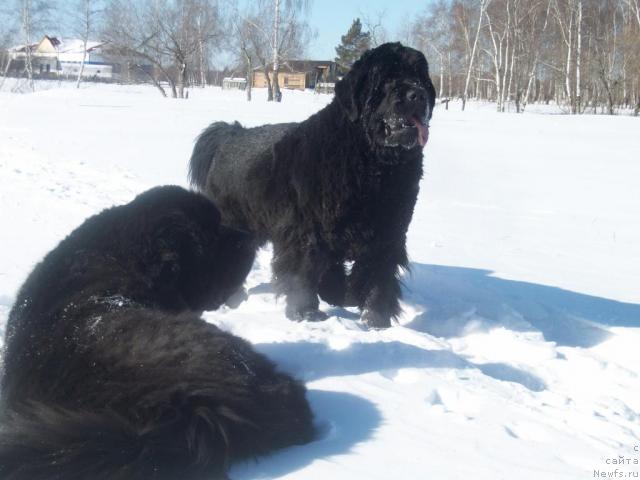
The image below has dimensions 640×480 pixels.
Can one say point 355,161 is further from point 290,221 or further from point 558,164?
point 558,164

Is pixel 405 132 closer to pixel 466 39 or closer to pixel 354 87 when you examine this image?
pixel 354 87

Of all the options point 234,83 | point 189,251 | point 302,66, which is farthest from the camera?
point 234,83

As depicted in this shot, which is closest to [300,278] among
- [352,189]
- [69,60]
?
[352,189]

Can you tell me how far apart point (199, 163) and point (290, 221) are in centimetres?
153

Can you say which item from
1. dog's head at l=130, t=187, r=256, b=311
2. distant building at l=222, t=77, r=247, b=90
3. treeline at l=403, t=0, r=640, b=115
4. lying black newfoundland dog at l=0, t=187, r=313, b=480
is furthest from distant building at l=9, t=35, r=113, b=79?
lying black newfoundland dog at l=0, t=187, r=313, b=480

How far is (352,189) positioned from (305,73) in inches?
2109

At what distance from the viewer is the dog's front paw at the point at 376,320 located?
4.60 metres

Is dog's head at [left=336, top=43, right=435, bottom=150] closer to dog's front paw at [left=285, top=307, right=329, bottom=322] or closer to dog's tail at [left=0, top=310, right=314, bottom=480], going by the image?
dog's front paw at [left=285, top=307, right=329, bottom=322]

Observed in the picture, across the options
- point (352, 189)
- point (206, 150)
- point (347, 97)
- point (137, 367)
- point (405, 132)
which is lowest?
point (137, 367)

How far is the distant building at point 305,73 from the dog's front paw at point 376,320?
134ft

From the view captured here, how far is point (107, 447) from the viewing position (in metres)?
2.04

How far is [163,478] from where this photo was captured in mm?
2055

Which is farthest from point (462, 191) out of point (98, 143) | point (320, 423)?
point (320, 423)

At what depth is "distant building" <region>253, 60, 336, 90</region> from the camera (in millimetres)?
48969
